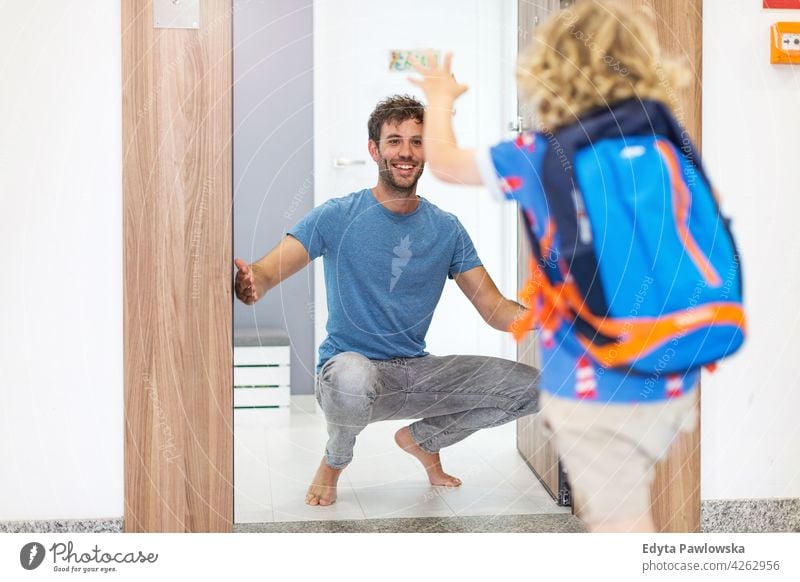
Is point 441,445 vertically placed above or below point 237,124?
below

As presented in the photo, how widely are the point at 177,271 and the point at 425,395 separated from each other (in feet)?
1.86

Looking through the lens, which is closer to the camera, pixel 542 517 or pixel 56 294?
pixel 56 294

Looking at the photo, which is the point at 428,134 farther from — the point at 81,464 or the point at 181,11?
the point at 81,464

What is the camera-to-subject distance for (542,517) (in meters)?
2.27

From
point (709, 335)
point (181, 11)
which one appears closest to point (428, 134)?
point (181, 11)

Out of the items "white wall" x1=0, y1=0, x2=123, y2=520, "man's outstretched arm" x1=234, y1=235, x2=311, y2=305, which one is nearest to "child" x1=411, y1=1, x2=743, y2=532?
"man's outstretched arm" x1=234, y1=235, x2=311, y2=305

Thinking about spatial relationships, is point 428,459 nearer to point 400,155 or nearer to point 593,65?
point 400,155

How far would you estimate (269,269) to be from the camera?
2109 mm

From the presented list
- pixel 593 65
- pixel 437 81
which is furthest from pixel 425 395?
pixel 593 65

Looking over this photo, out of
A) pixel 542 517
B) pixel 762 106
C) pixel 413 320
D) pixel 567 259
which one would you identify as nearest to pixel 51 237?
pixel 413 320

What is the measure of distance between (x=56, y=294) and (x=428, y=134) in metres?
0.82

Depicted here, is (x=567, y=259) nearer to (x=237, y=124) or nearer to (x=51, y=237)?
(x=237, y=124)

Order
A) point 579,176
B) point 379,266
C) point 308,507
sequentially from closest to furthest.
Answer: point 579,176, point 379,266, point 308,507

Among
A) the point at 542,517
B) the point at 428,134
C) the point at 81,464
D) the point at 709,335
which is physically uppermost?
the point at 428,134
